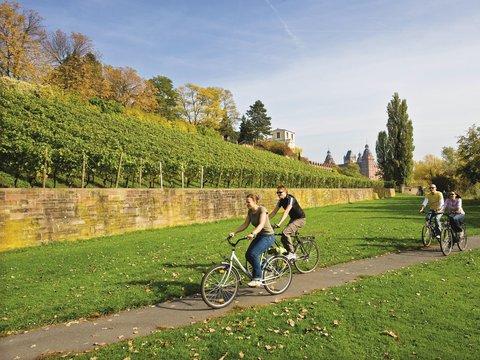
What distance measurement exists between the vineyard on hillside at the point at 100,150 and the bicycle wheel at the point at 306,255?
10224 mm

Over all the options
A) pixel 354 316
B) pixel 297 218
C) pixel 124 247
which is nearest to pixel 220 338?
pixel 354 316

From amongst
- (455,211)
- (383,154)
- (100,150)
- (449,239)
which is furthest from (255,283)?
(383,154)

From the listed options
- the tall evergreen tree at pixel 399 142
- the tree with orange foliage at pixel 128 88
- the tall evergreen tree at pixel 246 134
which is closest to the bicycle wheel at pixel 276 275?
the tree with orange foliage at pixel 128 88

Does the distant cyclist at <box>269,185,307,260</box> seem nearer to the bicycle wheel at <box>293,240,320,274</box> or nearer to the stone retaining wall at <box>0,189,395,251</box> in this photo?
the bicycle wheel at <box>293,240,320,274</box>

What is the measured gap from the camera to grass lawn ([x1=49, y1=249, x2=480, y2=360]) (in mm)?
4574

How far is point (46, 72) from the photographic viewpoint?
4109cm

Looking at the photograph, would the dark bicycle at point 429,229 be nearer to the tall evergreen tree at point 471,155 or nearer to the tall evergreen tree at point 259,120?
the tall evergreen tree at point 471,155

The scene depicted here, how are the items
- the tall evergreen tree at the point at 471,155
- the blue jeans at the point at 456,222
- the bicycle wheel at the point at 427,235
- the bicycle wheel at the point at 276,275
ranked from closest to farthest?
the bicycle wheel at the point at 276,275
the blue jeans at the point at 456,222
the bicycle wheel at the point at 427,235
the tall evergreen tree at the point at 471,155

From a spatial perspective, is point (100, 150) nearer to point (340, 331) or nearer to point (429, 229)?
point (429, 229)

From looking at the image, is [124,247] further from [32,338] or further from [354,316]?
[354,316]

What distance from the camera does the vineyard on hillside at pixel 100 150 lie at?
15.2 metres

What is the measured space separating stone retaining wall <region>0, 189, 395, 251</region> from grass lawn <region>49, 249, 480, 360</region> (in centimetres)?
957

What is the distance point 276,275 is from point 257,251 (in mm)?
782

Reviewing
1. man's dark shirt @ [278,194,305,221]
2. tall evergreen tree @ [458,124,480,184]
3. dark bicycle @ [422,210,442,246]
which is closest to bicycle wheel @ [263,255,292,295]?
man's dark shirt @ [278,194,305,221]
